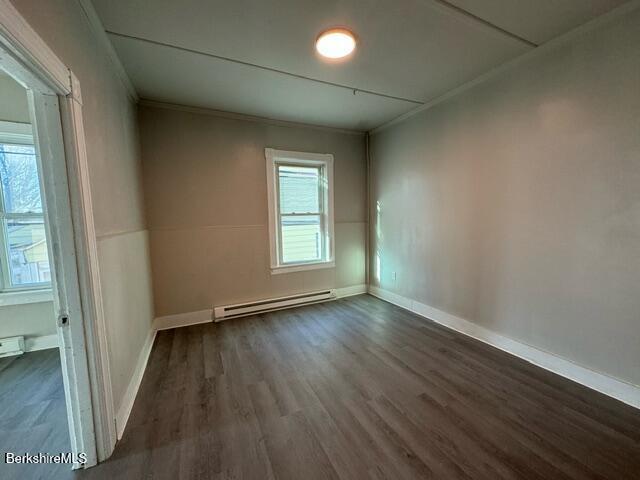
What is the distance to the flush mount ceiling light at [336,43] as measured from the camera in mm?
1834

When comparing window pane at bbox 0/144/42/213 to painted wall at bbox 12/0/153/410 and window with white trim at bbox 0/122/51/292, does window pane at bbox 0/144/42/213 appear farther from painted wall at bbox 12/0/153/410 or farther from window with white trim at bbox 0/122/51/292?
painted wall at bbox 12/0/153/410

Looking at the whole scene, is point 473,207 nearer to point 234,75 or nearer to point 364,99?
point 364,99

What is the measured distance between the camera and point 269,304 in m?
3.61

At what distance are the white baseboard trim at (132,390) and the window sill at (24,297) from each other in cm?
104

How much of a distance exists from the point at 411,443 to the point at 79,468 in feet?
5.85

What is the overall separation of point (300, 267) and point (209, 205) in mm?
1490

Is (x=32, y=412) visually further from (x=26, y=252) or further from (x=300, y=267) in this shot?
(x=300, y=267)

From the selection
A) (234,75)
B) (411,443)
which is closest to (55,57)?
(234,75)

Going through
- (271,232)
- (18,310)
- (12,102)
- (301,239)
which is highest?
(12,102)

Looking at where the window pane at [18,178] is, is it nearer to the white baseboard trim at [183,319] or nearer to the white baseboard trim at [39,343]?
the white baseboard trim at [39,343]

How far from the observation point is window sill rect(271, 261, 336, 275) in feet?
12.1

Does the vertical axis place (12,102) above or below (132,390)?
above

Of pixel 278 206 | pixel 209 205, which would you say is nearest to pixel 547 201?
pixel 278 206

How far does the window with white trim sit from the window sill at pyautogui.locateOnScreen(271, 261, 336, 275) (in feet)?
7.56
